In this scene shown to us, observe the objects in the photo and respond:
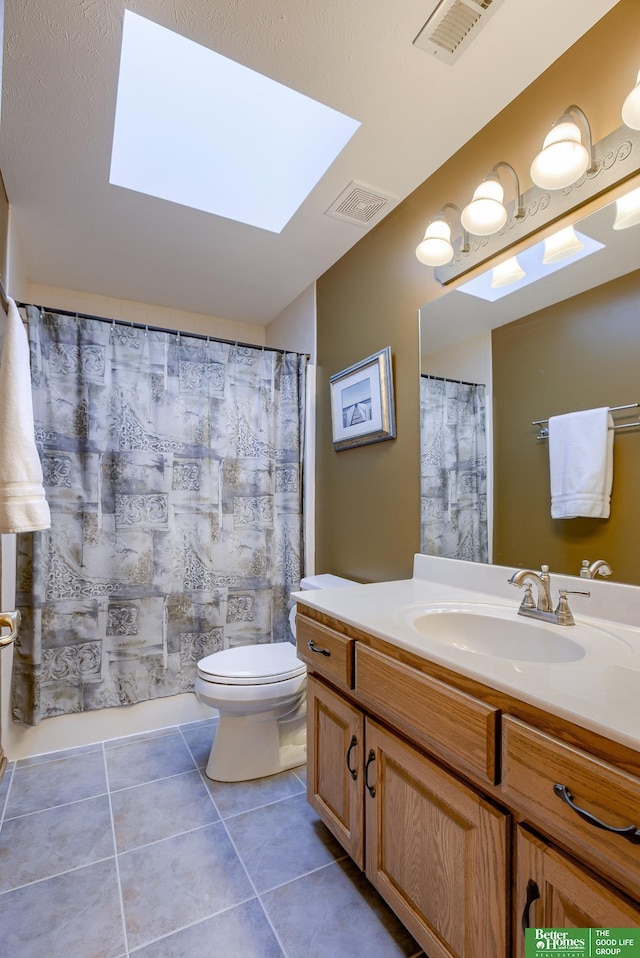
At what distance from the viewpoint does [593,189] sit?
1.18 metres

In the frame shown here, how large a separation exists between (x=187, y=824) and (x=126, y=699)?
0.74m

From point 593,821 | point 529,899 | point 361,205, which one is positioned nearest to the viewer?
point 593,821

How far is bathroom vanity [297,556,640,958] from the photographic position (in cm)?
64

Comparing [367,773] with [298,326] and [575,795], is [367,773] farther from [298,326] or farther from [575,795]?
[298,326]

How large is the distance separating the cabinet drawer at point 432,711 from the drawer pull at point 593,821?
0.43 feet

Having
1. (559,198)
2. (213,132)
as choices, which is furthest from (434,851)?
(213,132)

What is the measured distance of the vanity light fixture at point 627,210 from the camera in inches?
43.2

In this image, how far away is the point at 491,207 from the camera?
1364 mm

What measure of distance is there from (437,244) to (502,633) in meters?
1.30

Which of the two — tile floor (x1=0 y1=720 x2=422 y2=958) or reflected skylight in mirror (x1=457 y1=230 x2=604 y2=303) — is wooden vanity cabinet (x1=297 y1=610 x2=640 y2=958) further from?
reflected skylight in mirror (x1=457 y1=230 x2=604 y2=303)

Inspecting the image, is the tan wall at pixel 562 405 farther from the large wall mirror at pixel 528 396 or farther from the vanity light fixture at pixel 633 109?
the vanity light fixture at pixel 633 109

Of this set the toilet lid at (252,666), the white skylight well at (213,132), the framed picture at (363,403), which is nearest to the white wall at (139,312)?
the white skylight well at (213,132)

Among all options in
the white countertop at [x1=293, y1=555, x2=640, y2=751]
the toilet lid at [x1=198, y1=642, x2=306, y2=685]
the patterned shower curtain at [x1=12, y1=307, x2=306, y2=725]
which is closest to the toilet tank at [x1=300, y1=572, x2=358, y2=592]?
the patterned shower curtain at [x1=12, y1=307, x2=306, y2=725]

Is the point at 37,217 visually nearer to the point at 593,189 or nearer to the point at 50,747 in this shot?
the point at 593,189
